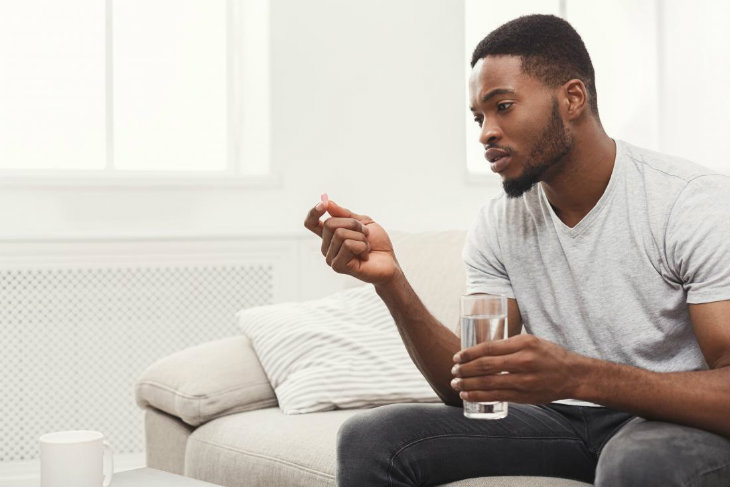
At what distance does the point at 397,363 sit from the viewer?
7.39 ft

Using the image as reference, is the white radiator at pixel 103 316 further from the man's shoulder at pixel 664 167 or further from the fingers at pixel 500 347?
the fingers at pixel 500 347

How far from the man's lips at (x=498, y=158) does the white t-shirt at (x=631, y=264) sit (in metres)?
0.12

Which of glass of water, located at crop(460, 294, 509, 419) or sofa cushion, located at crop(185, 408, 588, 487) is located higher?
glass of water, located at crop(460, 294, 509, 419)

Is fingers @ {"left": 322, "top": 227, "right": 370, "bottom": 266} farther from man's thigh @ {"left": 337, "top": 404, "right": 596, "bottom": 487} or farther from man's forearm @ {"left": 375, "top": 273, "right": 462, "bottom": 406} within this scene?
man's thigh @ {"left": 337, "top": 404, "right": 596, "bottom": 487}

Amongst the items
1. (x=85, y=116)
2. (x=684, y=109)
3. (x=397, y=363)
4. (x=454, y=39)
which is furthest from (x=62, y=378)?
(x=684, y=109)

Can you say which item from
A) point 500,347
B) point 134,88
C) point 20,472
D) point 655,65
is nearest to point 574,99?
point 500,347

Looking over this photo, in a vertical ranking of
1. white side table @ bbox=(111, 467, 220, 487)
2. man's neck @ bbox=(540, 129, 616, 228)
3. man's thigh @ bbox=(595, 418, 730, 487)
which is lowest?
white side table @ bbox=(111, 467, 220, 487)

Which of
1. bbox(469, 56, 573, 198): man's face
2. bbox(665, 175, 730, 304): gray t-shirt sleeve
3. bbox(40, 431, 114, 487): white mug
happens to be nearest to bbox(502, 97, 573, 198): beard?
bbox(469, 56, 573, 198): man's face

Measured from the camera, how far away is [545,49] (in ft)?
5.59

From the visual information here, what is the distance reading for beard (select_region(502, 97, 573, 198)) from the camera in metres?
1.65

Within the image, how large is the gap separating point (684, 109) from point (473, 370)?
301 cm

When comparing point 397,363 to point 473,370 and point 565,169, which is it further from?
point 473,370

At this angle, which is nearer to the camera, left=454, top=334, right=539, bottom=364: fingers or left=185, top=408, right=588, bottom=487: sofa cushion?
left=454, top=334, right=539, bottom=364: fingers

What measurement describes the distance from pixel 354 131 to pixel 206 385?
1558 mm
